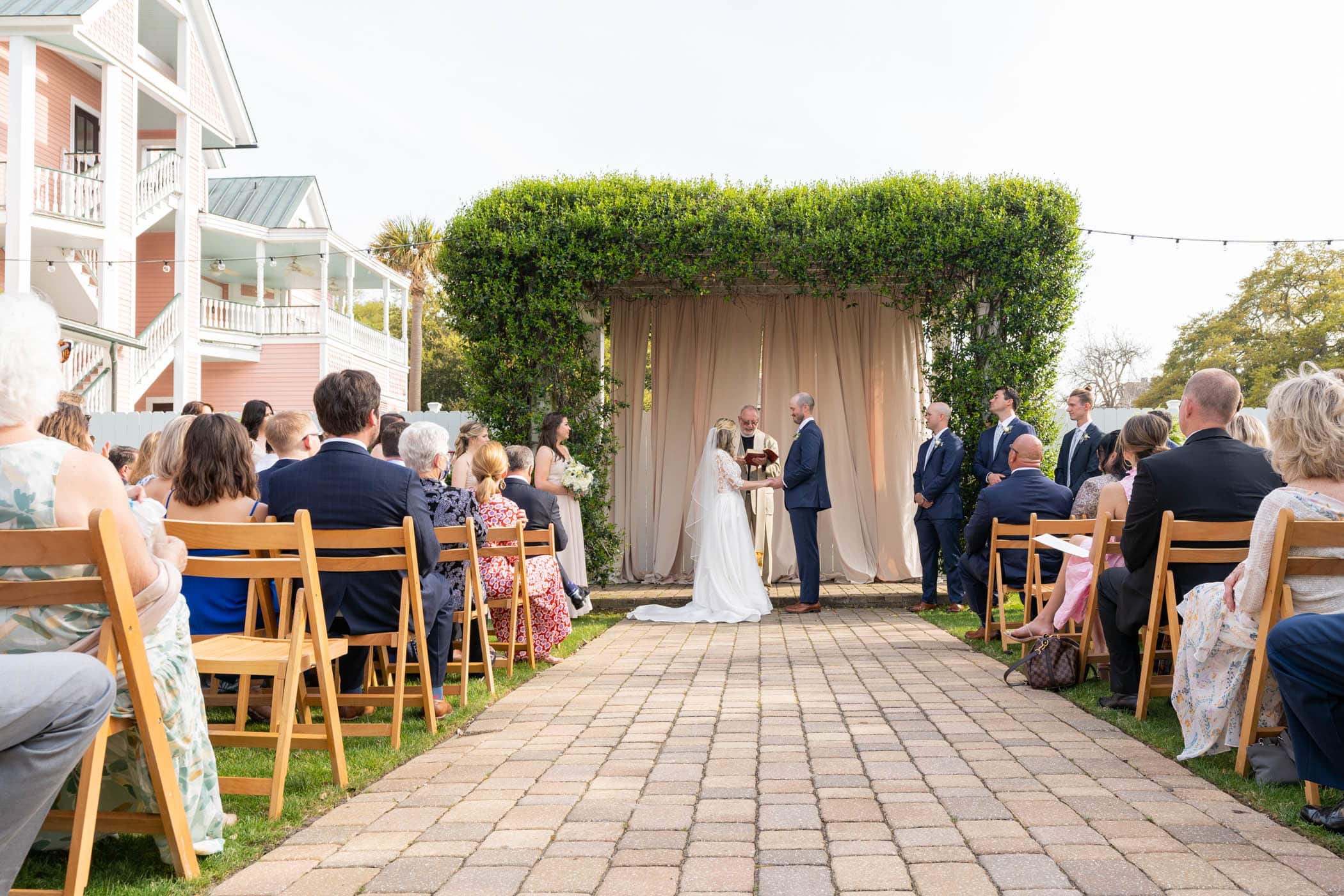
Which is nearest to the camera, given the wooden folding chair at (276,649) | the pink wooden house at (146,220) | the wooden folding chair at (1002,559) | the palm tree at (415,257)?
the wooden folding chair at (276,649)

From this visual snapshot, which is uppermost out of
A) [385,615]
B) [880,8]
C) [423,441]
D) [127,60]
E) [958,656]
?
[127,60]

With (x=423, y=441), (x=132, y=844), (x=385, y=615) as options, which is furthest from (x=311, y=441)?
(x=132, y=844)

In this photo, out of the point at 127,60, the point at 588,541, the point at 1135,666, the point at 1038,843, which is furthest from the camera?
the point at 127,60

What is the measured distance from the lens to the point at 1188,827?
11.2 feet

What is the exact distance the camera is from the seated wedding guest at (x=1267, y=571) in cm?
385

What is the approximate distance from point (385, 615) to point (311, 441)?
1745 mm

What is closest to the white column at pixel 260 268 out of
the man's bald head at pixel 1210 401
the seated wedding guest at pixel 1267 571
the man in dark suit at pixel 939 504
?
the man in dark suit at pixel 939 504

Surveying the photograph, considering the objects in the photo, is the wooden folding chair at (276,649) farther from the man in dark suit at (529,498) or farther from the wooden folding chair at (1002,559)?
the wooden folding chair at (1002,559)

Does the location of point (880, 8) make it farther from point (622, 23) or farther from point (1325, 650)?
point (1325, 650)

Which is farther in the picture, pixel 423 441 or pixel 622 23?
pixel 622 23

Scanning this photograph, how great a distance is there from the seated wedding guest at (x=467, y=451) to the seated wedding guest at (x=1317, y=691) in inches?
216

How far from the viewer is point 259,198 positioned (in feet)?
100

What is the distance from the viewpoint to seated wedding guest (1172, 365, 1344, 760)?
3.85 m

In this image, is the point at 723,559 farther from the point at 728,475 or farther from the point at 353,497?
the point at 353,497
